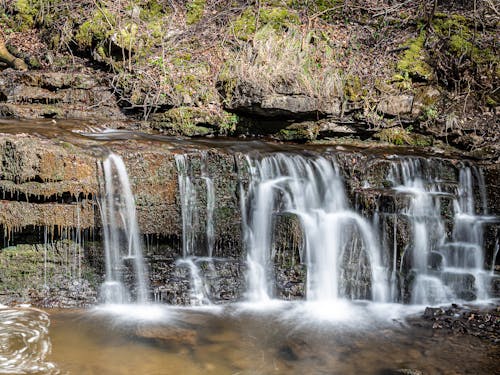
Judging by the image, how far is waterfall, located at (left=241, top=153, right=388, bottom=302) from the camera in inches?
259

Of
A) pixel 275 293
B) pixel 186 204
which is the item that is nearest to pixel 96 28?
pixel 186 204

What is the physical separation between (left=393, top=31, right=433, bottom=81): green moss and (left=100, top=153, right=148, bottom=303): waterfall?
21.6 ft

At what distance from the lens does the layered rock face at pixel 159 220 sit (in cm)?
571

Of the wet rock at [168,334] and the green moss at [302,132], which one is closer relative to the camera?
the wet rock at [168,334]

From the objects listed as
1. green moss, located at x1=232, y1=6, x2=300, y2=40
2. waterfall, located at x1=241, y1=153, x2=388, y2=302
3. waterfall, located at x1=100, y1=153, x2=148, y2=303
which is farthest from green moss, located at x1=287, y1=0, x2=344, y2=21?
waterfall, located at x1=100, y1=153, x2=148, y2=303

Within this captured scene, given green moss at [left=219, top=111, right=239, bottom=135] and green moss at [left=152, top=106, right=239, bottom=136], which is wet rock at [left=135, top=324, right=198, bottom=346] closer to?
green moss at [left=152, top=106, right=239, bottom=136]

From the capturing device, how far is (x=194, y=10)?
37.6 feet

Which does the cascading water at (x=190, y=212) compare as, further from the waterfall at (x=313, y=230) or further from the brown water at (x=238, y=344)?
the brown water at (x=238, y=344)

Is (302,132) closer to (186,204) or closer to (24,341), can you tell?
(186,204)

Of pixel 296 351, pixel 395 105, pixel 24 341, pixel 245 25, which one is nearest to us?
pixel 24 341

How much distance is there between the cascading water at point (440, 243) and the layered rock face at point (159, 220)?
11 cm

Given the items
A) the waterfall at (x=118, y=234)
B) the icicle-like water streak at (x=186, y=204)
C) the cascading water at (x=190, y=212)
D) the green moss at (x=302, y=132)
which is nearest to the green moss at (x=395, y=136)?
the green moss at (x=302, y=132)

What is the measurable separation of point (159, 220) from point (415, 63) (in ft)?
23.3

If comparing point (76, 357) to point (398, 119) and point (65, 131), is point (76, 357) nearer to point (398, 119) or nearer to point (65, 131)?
point (65, 131)
